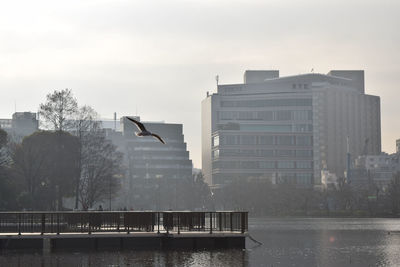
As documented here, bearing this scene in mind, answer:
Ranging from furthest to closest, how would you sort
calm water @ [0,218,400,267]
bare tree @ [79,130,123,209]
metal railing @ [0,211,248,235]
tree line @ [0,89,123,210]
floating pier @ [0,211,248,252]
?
bare tree @ [79,130,123,209], tree line @ [0,89,123,210], metal railing @ [0,211,248,235], floating pier @ [0,211,248,252], calm water @ [0,218,400,267]

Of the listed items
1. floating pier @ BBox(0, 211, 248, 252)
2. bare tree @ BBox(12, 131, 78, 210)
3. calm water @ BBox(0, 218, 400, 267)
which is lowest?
calm water @ BBox(0, 218, 400, 267)

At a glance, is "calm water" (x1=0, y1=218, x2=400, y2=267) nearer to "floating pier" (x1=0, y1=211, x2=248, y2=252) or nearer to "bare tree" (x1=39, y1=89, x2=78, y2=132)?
"floating pier" (x1=0, y1=211, x2=248, y2=252)

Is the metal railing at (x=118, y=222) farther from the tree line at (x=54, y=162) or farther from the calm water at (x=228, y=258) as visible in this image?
the tree line at (x=54, y=162)

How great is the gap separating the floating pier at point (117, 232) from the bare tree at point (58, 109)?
4060cm

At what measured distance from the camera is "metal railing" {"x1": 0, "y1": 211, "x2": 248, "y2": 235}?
77.5 m

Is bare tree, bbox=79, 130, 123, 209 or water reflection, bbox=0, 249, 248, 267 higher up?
bare tree, bbox=79, 130, 123, 209

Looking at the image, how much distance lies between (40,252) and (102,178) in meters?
56.8

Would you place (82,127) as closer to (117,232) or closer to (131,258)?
(117,232)

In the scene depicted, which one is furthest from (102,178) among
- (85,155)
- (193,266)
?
(193,266)

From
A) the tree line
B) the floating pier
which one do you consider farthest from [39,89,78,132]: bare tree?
the floating pier

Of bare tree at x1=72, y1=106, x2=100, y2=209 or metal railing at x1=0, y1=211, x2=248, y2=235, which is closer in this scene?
metal railing at x1=0, y1=211, x2=248, y2=235

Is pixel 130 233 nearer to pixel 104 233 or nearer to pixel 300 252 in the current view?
pixel 104 233

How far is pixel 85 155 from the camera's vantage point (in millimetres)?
127625

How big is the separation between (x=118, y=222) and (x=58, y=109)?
45.4 m
